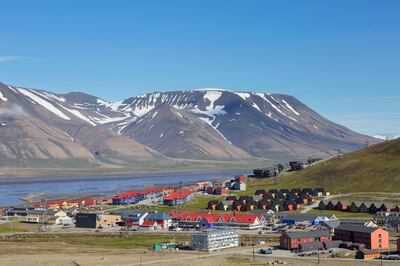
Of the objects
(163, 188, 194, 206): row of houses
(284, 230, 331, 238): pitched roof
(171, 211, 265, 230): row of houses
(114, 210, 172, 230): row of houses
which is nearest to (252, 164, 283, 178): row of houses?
(163, 188, 194, 206): row of houses

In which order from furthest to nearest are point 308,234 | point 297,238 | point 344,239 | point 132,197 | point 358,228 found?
point 132,197 < point 344,239 < point 358,228 < point 308,234 < point 297,238

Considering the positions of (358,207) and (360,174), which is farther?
(360,174)

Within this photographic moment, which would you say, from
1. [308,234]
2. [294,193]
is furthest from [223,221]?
[294,193]

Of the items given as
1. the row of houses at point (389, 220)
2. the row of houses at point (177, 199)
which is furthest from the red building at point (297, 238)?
the row of houses at point (177, 199)

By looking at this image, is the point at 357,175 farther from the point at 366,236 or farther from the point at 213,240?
the point at 213,240

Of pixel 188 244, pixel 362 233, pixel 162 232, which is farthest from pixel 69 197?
pixel 362 233

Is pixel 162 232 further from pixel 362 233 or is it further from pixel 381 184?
pixel 381 184

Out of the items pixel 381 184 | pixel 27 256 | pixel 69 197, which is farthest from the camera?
pixel 69 197

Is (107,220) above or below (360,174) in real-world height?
below
